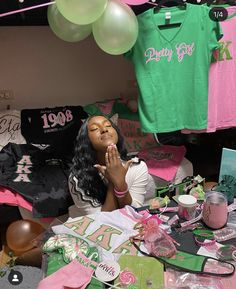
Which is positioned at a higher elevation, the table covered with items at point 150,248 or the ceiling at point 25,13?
the ceiling at point 25,13

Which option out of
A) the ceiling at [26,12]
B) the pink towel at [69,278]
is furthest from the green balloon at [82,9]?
the pink towel at [69,278]

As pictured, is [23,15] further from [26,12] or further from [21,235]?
[21,235]

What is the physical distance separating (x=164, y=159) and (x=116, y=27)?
3.54 ft

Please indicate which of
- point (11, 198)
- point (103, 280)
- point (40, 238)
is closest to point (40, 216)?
point (11, 198)

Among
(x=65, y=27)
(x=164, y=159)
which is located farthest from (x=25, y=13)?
(x=164, y=159)

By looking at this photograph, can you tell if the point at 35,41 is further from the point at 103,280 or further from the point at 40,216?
the point at 103,280

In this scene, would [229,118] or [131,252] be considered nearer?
[131,252]

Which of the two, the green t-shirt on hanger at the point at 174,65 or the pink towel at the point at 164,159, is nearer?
the green t-shirt on hanger at the point at 174,65

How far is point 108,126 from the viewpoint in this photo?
1.60 meters

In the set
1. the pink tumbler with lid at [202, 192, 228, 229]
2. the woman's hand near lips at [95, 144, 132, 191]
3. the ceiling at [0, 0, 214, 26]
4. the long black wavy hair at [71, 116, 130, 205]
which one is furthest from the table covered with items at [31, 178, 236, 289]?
the ceiling at [0, 0, 214, 26]

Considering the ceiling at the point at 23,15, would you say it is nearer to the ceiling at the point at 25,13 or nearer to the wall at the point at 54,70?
the ceiling at the point at 25,13

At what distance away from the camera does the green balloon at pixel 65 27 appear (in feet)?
5.68

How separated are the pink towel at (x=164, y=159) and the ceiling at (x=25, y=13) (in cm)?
99

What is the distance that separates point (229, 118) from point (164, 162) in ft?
1.74
